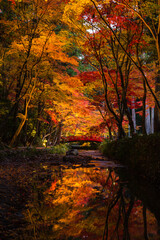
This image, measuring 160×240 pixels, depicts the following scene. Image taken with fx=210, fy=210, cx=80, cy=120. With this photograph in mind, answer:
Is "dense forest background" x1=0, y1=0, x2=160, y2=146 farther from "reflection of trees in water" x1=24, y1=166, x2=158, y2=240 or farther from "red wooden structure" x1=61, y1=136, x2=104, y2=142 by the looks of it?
"red wooden structure" x1=61, y1=136, x2=104, y2=142

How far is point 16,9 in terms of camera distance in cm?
1237

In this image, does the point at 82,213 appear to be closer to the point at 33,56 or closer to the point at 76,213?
the point at 76,213

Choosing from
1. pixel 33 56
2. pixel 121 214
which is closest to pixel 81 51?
pixel 33 56

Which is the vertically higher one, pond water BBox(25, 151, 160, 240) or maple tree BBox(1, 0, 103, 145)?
maple tree BBox(1, 0, 103, 145)

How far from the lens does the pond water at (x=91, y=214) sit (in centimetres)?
221

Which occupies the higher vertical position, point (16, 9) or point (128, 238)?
point (16, 9)

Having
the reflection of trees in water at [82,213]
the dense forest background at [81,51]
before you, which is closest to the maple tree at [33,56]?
the dense forest background at [81,51]

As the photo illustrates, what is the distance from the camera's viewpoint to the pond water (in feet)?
7.27

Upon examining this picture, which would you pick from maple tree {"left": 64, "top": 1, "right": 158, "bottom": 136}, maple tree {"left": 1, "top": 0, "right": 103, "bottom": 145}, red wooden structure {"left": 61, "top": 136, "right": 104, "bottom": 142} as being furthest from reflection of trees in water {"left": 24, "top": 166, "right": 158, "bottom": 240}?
red wooden structure {"left": 61, "top": 136, "right": 104, "bottom": 142}

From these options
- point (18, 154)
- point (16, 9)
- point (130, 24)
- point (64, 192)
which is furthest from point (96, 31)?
point (64, 192)

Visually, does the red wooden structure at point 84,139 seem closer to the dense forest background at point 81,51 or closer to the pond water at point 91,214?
the dense forest background at point 81,51

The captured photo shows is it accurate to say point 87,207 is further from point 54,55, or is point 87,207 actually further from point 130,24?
point 54,55

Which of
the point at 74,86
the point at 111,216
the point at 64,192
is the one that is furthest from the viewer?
the point at 74,86

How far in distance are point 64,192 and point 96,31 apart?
9.24m
